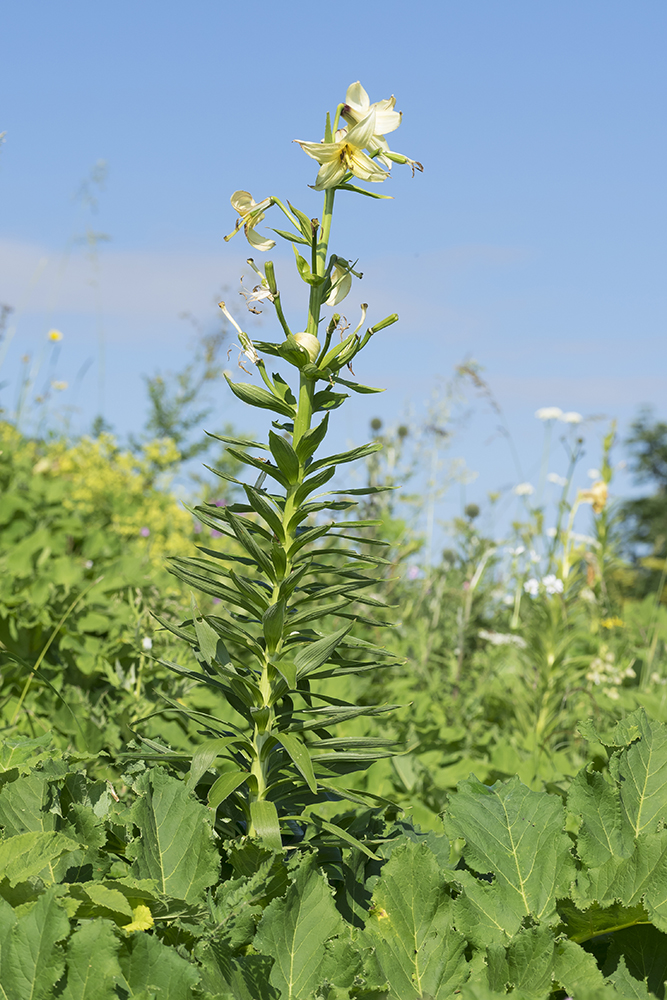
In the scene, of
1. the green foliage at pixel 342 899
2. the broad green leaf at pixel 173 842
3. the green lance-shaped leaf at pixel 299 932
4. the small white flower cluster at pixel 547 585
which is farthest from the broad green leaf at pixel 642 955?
the small white flower cluster at pixel 547 585

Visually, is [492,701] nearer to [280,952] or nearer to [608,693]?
[608,693]

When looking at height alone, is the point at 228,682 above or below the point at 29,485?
below

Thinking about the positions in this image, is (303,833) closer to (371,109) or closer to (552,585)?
(371,109)

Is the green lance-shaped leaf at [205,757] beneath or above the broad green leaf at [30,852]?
above

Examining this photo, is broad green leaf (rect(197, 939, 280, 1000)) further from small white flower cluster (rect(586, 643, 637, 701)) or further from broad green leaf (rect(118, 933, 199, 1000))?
small white flower cluster (rect(586, 643, 637, 701))

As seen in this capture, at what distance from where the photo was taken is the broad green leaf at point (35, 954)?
92 cm

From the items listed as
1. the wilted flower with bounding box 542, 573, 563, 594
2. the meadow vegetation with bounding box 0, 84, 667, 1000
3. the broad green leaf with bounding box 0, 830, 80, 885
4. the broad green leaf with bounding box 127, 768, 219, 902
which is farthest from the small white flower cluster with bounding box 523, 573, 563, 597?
the broad green leaf with bounding box 0, 830, 80, 885

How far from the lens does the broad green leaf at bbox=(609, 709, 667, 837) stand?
48.9 inches

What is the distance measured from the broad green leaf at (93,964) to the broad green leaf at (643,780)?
29.5 inches

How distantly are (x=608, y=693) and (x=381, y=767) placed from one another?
60.9 inches

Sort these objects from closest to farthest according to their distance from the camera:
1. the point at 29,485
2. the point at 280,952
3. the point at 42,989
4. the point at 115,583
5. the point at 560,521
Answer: the point at 42,989, the point at 280,952, the point at 115,583, the point at 560,521, the point at 29,485

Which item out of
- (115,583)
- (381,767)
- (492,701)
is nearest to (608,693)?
(492,701)

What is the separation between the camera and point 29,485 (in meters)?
4.89

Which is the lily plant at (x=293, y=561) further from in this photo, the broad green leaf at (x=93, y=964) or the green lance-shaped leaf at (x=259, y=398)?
the broad green leaf at (x=93, y=964)
